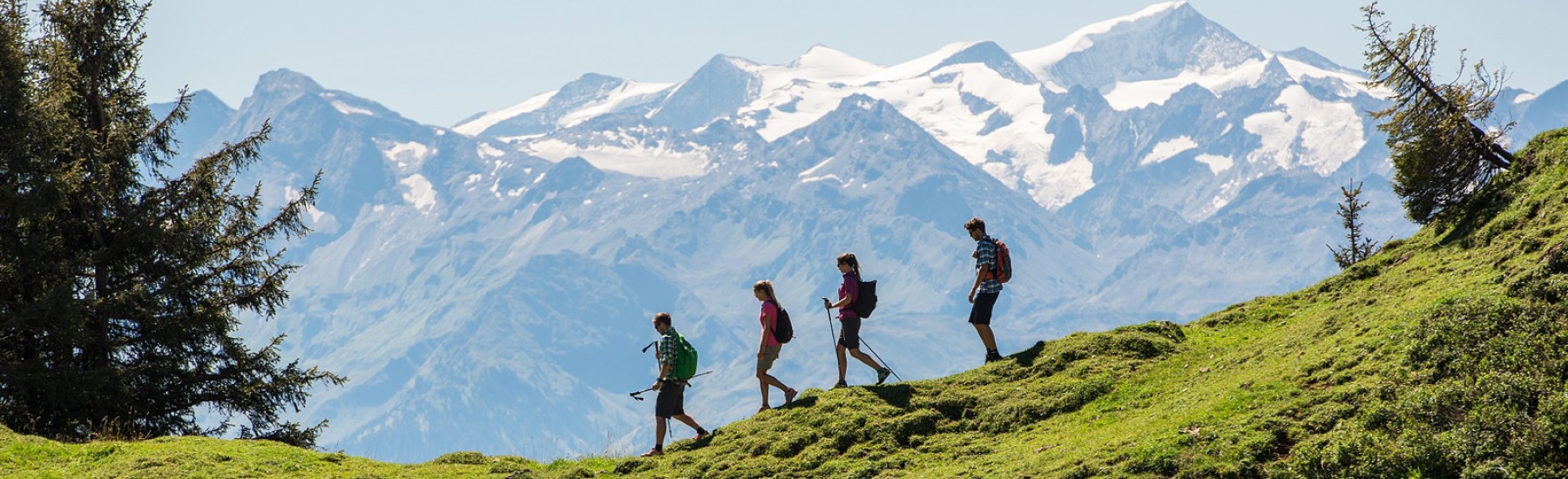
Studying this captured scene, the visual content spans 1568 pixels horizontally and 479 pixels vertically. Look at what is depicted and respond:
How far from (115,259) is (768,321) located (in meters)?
16.9

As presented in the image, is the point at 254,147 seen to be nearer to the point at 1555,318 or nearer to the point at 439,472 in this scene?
the point at 439,472

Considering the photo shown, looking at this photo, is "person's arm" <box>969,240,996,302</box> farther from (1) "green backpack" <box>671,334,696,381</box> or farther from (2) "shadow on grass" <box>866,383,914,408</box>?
(1) "green backpack" <box>671,334,696,381</box>

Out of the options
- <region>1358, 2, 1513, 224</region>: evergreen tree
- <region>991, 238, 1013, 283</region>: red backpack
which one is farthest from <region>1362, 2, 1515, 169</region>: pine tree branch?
<region>991, 238, 1013, 283</region>: red backpack

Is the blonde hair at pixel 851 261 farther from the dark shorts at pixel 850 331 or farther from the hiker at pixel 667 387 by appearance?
the hiker at pixel 667 387

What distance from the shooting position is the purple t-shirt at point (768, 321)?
21844mm

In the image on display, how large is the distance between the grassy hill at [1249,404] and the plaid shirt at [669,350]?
1536 mm

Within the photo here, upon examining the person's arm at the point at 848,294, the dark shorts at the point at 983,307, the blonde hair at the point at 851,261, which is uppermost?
the blonde hair at the point at 851,261

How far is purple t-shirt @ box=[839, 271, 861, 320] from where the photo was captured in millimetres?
22672

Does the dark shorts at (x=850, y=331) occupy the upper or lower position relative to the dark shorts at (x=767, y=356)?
upper

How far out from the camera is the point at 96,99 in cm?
3066

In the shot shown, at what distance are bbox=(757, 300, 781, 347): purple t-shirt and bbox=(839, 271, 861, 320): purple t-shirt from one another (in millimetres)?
1354

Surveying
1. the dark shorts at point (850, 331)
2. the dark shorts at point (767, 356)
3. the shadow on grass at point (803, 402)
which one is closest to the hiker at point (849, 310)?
the dark shorts at point (850, 331)

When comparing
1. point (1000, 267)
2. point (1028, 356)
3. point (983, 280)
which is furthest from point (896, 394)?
point (1000, 267)

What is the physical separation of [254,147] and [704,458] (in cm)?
2048
